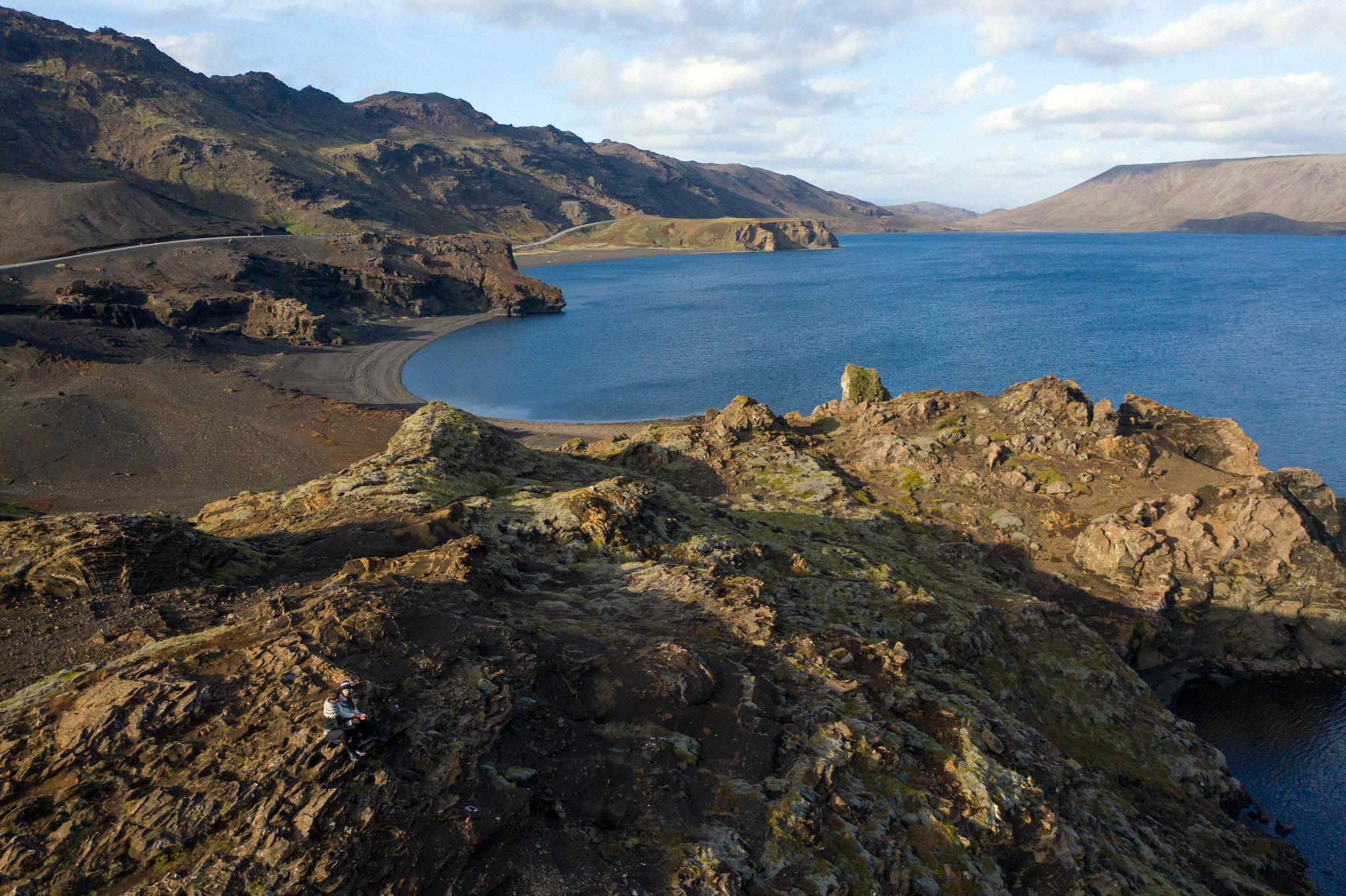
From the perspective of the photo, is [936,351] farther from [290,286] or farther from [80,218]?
[80,218]

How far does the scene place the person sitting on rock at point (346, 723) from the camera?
10.1 metres

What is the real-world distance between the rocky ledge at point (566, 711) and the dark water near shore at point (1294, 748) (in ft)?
12.2

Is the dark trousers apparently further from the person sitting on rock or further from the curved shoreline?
the curved shoreline

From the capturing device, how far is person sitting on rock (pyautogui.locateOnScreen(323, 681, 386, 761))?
10.1 metres

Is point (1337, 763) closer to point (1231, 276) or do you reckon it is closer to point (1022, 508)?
point (1022, 508)

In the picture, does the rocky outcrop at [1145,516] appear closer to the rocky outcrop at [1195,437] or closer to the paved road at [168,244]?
the rocky outcrop at [1195,437]

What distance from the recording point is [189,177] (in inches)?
6112

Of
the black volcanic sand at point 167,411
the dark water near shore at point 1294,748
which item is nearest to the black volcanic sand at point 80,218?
the black volcanic sand at point 167,411

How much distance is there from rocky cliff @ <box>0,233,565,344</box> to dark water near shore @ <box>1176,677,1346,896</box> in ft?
332

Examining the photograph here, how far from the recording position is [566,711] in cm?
1277

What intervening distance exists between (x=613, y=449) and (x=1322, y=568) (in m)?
35.7

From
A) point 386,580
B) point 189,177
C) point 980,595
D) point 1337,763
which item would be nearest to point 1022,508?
point 980,595

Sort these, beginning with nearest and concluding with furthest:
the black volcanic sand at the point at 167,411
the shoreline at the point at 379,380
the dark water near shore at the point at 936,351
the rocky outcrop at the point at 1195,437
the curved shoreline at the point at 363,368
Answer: the rocky outcrop at the point at 1195,437 → the black volcanic sand at the point at 167,411 → the shoreline at the point at 379,380 → the dark water near shore at the point at 936,351 → the curved shoreline at the point at 363,368

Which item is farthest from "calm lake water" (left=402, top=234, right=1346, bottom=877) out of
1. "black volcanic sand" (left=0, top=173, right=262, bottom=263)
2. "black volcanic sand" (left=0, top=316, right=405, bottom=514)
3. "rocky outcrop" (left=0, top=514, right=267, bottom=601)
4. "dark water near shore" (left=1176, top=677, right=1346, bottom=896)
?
"black volcanic sand" (left=0, top=173, right=262, bottom=263)
